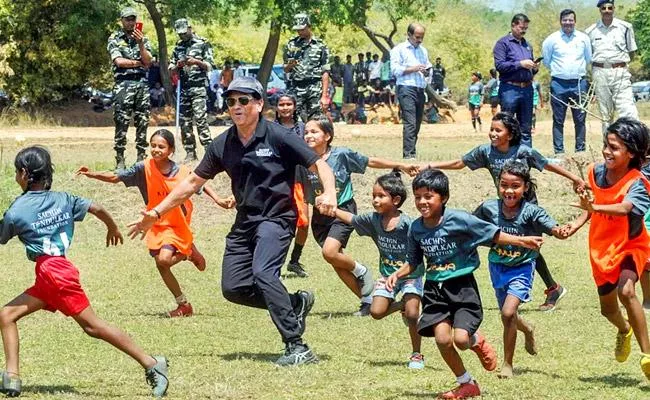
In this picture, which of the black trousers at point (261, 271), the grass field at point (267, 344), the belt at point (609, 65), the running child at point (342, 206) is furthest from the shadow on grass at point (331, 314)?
the belt at point (609, 65)

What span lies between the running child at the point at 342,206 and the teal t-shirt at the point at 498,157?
0.83 m

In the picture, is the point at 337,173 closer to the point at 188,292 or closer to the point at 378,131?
the point at 188,292

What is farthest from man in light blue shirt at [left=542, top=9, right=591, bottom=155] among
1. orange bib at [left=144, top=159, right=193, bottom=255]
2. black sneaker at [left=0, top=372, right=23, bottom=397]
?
black sneaker at [left=0, top=372, right=23, bottom=397]

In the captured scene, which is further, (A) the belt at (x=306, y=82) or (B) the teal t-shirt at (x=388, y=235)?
(A) the belt at (x=306, y=82)

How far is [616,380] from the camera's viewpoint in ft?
27.9

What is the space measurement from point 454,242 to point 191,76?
10.2 m

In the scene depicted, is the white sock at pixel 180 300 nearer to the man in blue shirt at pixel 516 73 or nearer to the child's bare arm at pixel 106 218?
the child's bare arm at pixel 106 218

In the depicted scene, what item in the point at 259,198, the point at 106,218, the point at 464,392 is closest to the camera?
the point at 464,392

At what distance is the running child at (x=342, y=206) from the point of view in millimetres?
10961

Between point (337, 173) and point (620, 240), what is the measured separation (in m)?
3.48

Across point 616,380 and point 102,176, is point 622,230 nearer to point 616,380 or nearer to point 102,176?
point 616,380

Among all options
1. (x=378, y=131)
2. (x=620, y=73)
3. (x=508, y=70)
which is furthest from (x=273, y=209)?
(x=378, y=131)

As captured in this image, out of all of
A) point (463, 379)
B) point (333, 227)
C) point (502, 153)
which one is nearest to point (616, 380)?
point (463, 379)

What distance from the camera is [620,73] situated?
17.8 m
